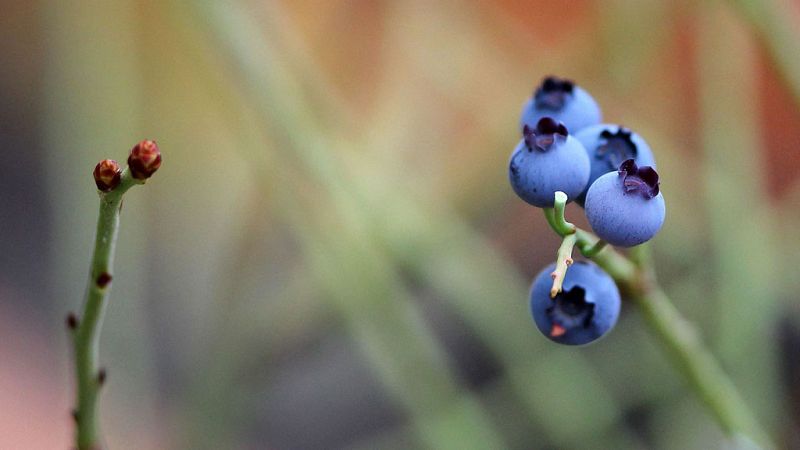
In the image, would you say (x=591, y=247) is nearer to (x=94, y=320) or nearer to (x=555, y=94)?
(x=555, y=94)

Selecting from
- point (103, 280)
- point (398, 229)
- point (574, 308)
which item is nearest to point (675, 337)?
point (574, 308)

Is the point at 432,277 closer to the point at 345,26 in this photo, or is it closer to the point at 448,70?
the point at 448,70

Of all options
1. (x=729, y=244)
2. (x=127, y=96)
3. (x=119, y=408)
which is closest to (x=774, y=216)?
(x=729, y=244)

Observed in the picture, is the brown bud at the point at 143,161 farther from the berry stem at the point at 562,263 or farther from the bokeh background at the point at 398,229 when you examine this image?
the bokeh background at the point at 398,229

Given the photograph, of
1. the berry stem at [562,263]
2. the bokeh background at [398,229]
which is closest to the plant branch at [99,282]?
the berry stem at [562,263]

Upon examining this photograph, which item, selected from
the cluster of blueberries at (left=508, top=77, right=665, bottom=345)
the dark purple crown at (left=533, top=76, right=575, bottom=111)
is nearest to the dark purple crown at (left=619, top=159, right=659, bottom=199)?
the cluster of blueberries at (left=508, top=77, right=665, bottom=345)
